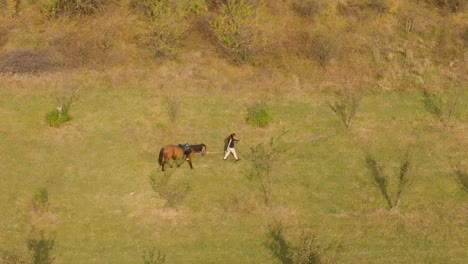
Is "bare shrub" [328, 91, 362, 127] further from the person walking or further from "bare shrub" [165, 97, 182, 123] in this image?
"bare shrub" [165, 97, 182, 123]

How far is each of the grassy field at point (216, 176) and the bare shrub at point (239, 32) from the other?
235 centimetres

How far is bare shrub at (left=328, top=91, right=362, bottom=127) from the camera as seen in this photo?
87.5ft

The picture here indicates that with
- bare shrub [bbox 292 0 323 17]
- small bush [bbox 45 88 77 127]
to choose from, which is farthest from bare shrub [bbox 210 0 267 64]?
small bush [bbox 45 88 77 127]

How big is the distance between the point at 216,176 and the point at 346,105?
8849 mm

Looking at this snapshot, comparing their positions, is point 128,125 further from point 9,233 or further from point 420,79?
point 420,79

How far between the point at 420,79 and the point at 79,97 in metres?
19.3

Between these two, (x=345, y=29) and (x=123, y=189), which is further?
(x=345, y=29)

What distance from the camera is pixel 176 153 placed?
23.2 metres

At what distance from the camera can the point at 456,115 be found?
27.0 m

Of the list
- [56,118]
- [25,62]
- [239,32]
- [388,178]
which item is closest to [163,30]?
[239,32]

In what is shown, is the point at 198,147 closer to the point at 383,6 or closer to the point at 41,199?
the point at 41,199

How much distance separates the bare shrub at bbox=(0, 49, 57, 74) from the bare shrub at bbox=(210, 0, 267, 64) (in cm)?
991

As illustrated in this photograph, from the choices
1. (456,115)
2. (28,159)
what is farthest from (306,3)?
(28,159)

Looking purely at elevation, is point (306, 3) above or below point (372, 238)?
above
